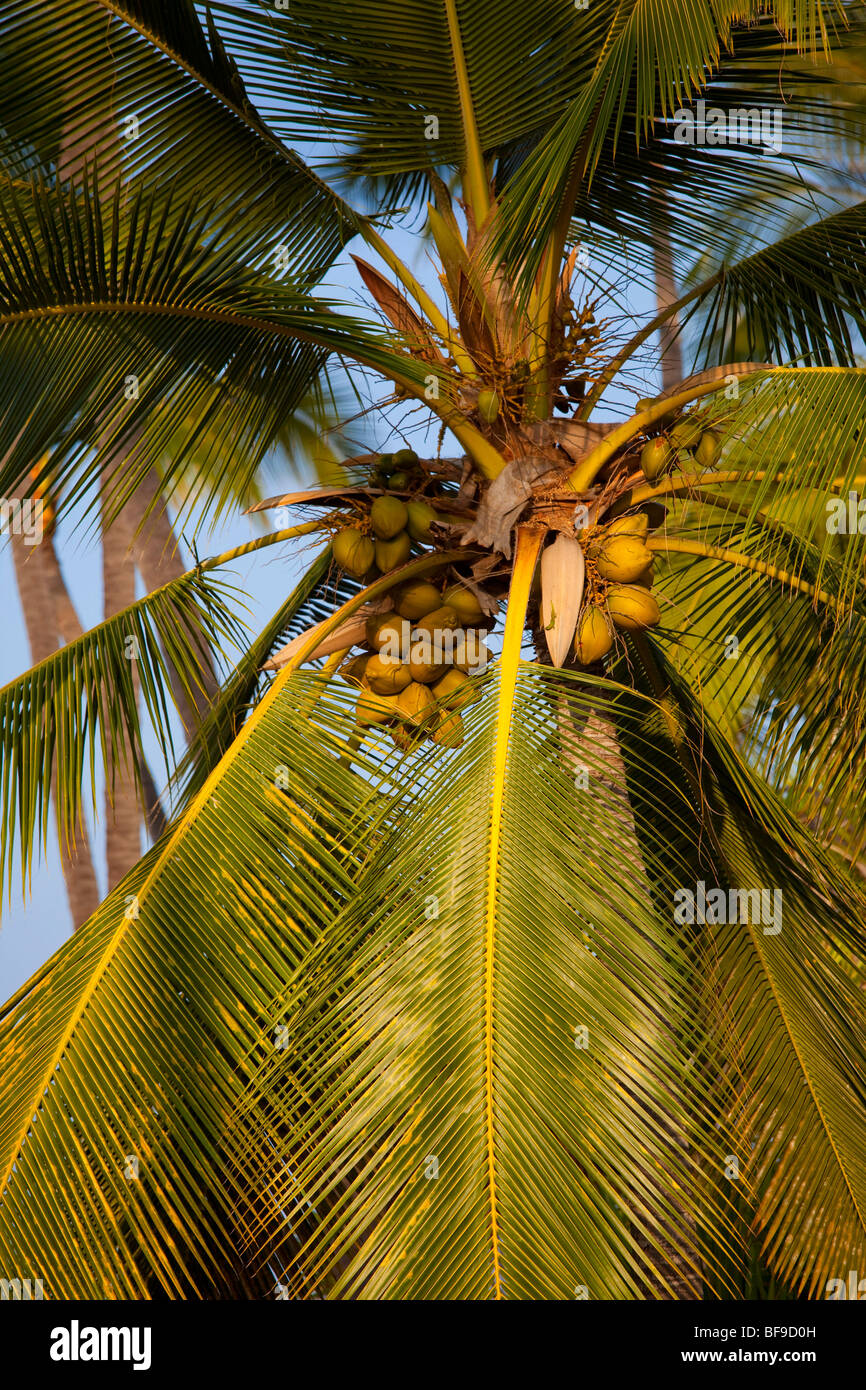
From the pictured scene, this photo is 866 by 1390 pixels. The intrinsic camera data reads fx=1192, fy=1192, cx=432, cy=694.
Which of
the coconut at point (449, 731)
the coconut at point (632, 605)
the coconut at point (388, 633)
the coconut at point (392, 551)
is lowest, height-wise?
the coconut at point (449, 731)

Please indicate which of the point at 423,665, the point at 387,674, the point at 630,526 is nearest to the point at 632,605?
the point at 630,526

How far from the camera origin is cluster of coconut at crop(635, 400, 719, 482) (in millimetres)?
3584

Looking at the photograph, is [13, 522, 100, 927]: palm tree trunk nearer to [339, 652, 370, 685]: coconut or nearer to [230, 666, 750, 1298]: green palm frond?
[339, 652, 370, 685]: coconut

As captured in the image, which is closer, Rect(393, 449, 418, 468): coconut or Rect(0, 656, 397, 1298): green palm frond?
Rect(0, 656, 397, 1298): green palm frond

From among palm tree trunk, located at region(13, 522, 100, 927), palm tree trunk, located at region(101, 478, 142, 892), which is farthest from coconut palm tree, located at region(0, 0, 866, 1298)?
palm tree trunk, located at region(13, 522, 100, 927)

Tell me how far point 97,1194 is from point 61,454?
6.93 feet

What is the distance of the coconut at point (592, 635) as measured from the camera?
3.53m

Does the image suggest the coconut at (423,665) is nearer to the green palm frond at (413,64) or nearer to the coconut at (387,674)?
the coconut at (387,674)

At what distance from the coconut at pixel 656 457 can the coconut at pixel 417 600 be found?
79 cm

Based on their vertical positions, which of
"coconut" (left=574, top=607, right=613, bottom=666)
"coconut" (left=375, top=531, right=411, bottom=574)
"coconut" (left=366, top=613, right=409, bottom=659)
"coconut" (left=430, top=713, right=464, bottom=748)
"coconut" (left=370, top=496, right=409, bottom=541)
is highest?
"coconut" (left=370, top=496, right=409, bottom=541)

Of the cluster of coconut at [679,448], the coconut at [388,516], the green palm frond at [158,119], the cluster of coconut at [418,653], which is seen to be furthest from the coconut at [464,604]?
the green palm frond at [158,119]

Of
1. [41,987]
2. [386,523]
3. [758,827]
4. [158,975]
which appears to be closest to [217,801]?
[158,975]

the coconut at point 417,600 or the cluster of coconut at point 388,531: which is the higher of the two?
the cluster of coconut at point 388,531

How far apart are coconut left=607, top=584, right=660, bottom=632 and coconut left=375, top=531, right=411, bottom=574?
720 millimetres
